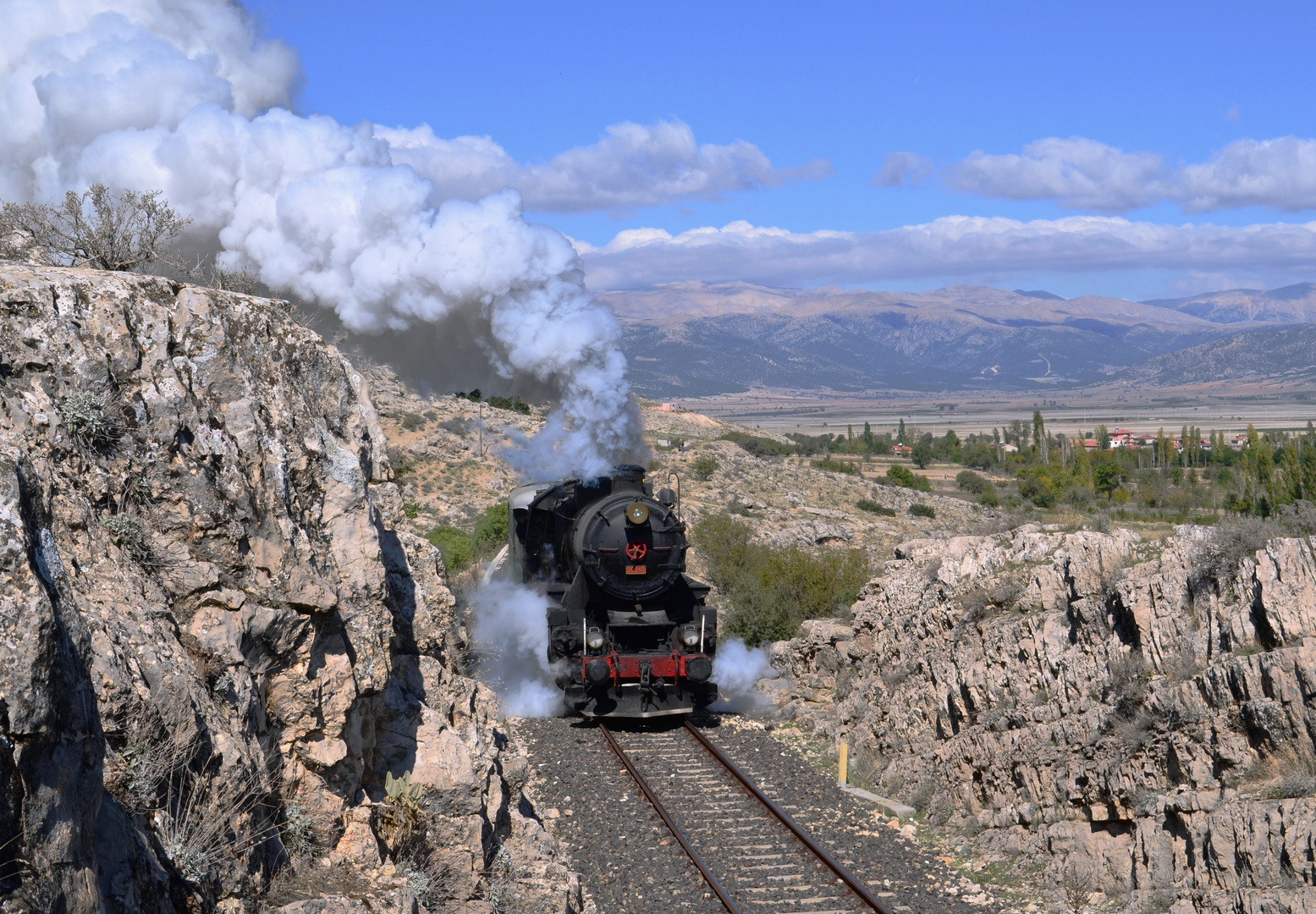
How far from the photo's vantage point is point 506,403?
193 ft

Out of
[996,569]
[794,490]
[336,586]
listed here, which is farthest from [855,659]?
[794,490]

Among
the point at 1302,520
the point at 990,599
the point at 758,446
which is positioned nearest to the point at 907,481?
the point at 758,446

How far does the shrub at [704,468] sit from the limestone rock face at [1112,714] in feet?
96.2

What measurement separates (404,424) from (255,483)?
39.9 m

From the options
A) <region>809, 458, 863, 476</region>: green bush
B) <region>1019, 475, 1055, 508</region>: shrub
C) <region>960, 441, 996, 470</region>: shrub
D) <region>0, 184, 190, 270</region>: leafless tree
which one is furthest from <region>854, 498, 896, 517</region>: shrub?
<region>0, 184, 190, 270</region>: leafless tree

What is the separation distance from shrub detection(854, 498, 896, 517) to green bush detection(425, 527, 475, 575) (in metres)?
23.3

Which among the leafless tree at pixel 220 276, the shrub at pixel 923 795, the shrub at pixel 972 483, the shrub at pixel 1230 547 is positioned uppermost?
the leafless tree at pixel 220 276

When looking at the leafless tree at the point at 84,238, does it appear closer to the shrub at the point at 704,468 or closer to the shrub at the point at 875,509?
the shrub at the point at 704,468

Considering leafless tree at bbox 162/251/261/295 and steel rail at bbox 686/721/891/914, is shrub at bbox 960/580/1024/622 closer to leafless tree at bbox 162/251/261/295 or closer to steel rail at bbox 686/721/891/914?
steel rail at bbox 686/721/891/914

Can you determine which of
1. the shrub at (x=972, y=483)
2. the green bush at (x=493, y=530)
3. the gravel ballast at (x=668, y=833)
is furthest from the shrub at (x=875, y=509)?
the gravel ballast at (x=668, y=833)

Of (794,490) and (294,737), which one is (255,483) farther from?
(794,490)

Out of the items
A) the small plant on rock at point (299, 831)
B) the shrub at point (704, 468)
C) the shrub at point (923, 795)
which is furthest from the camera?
the shrub at point (704, 468)

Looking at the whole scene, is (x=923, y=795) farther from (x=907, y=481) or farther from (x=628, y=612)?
(x=907, y=481)

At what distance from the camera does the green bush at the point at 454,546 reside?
979 inches
